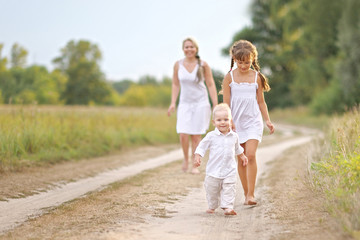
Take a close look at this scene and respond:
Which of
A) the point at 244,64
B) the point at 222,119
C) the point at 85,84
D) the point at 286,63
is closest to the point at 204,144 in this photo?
the point at 222,119

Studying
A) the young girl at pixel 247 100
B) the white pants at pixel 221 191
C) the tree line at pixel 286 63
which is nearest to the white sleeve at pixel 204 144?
the white pants at pixel 221 191

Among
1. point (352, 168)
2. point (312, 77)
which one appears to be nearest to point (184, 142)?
point (352, 168)

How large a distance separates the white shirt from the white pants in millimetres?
69

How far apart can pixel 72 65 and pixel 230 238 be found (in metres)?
71.8

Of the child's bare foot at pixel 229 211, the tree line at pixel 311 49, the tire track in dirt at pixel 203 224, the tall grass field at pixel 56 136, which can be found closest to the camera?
the tire track in dirt at pixel 203 224

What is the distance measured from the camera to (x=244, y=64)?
602 centimetres

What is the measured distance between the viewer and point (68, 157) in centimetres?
1059

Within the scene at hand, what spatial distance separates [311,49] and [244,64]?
4172 cm

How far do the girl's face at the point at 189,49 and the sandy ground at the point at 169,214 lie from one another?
2292mm

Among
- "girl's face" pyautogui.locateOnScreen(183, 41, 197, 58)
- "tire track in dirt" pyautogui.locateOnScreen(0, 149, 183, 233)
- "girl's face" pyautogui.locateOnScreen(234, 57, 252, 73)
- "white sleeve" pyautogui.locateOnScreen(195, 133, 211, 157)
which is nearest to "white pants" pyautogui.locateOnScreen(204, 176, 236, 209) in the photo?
"white sleeve" pyautogui.locateOnScreen(195, 133, 211, 157)

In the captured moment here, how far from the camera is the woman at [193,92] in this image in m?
8.78

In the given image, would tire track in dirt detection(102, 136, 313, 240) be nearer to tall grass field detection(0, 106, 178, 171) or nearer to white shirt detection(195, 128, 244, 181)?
white shirt detection(195, 128, 244, 181)

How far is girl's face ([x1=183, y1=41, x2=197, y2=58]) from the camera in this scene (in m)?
8.68

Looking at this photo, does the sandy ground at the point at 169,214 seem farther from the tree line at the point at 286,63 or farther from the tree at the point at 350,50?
the tree at the point at 350,50
